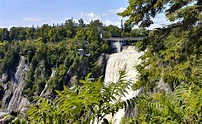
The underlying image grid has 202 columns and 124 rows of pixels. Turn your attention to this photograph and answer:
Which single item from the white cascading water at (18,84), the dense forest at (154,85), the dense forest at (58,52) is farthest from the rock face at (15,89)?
the dense forest at (154,85)

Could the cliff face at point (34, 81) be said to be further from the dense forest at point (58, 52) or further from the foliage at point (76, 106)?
the foliage at point (76, 106)

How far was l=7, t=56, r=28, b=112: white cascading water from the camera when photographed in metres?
41.6

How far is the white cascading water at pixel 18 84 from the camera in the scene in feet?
136

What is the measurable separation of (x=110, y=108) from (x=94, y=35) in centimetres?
3755

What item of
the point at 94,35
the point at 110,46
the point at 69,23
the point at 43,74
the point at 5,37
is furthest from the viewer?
the point at 5,37

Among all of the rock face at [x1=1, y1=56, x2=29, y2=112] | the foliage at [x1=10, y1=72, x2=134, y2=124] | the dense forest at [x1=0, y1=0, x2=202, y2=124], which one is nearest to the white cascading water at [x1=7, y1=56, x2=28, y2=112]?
the rock face at [x1=1, y1=56, x2=29, y2=112]

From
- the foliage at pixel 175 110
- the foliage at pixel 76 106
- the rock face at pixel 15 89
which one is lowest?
the rock face at pixel 15 89

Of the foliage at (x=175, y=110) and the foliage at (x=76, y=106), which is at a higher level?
the foliage at (x=76, y=106)

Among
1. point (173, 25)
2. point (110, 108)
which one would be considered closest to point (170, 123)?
point (110, 108)

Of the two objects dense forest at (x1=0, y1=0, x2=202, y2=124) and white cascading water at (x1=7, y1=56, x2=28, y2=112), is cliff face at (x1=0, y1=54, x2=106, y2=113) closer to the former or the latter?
white cascading water at (x1=7, y1=56, x2=28, y2=112)

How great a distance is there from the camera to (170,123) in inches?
63.1

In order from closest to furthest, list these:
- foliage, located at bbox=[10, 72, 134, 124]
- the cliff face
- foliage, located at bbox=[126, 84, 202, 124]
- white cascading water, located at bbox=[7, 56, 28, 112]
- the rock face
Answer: foliage, located at bbox=[10, 72, 134, 124]
foliage, located at bbox=[126, 84, 202, 124]
the cliff face
the rock face
white cascading water, located at bbox=[7, 56, 28, 112]

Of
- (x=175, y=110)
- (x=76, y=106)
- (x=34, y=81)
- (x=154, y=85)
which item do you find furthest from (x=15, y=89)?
(x=76, y=106)

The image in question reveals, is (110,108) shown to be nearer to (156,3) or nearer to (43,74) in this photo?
(156,3)
